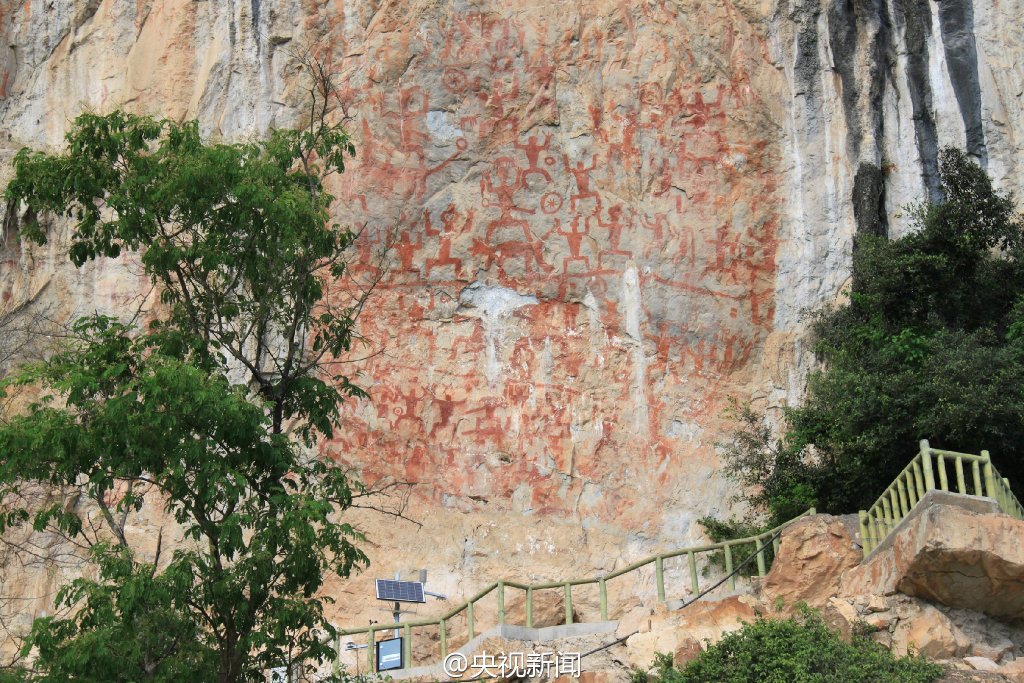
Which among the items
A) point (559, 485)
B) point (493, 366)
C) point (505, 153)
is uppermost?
point (505, 153)

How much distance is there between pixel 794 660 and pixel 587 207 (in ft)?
26.1

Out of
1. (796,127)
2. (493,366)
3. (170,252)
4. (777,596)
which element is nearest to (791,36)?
(796,127)

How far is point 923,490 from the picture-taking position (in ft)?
43.5

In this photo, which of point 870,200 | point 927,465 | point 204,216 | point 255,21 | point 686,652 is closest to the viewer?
point 204,216

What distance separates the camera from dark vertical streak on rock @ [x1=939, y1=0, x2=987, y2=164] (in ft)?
60.0

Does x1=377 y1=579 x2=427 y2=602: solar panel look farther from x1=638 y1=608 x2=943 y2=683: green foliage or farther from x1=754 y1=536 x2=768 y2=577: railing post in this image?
x1=754 y1=536 x2=768 y2=577: railing post

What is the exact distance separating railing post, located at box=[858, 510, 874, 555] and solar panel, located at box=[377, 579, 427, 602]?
14.2 feet

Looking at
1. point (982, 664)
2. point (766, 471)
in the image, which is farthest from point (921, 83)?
point (982, 664)

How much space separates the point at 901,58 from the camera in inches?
738

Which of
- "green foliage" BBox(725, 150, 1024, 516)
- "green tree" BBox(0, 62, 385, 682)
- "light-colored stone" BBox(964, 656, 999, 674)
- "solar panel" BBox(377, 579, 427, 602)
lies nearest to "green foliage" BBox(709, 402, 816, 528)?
"green foliage" BBox(725, 150, 1024, 516)

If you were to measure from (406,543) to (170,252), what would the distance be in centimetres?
746

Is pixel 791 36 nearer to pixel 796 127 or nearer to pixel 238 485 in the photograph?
pixel 796 127

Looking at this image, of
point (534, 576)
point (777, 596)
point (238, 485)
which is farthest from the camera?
point (534, 576)

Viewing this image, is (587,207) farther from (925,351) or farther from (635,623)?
(635,623)
